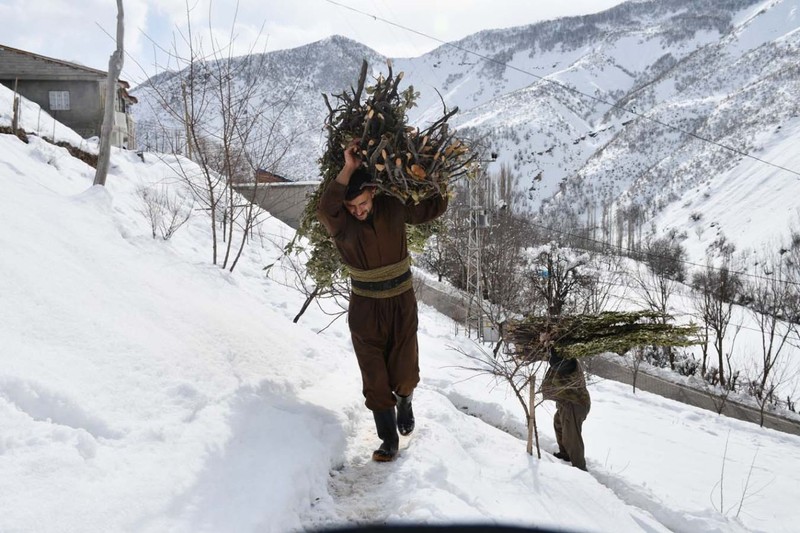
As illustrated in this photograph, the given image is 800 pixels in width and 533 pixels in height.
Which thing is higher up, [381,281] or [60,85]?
[60,85]

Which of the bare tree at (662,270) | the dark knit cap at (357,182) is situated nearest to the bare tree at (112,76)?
the dark knit cap at (357,182)

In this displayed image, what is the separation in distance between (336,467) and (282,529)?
0.94 m

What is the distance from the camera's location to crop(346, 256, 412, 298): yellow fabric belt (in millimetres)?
3254

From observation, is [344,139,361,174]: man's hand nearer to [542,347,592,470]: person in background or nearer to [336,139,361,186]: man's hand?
[336,139,361,186]: man's hand

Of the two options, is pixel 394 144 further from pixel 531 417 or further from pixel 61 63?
pixel 61 63

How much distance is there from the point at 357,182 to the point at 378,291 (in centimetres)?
72

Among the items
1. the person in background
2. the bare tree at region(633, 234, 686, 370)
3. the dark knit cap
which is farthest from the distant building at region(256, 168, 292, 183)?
the bare tree at region(633, 234, 686, 370)

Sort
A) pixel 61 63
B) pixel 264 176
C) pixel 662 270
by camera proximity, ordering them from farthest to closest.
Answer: pixel 662 270, pixel 61 63, pixel 264 176

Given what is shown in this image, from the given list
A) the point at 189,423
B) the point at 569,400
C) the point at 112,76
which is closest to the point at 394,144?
the point at 189,423

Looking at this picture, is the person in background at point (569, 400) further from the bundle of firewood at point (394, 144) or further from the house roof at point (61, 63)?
the house roof at point (61, 63)

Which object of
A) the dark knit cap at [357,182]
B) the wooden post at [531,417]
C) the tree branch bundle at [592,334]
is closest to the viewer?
the dark knit cap at [357,182]

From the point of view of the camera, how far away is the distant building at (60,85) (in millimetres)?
25464

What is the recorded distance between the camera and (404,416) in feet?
11.3

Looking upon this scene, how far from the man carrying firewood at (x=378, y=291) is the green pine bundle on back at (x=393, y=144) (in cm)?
12
